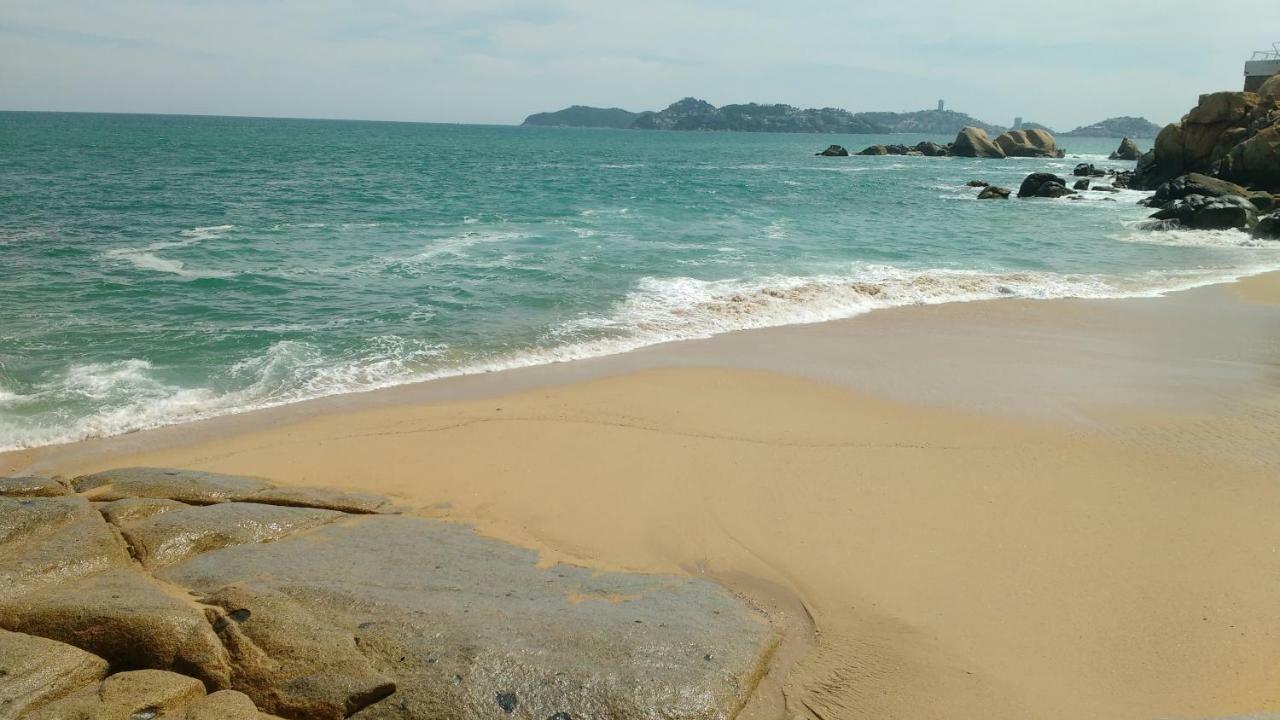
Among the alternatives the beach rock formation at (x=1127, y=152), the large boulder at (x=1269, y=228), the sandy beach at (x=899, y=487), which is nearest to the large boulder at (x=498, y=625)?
the sandy beach at (x=899, y=487)

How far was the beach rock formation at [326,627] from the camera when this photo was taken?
3996 millimetres

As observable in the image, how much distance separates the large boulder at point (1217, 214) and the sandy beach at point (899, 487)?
661 inches

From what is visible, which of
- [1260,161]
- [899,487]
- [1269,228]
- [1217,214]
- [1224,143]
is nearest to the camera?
[899,487]

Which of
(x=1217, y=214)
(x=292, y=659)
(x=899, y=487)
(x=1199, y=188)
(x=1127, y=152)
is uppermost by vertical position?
(x=1127, y=152)

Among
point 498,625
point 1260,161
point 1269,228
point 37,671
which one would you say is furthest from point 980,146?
point 37,671

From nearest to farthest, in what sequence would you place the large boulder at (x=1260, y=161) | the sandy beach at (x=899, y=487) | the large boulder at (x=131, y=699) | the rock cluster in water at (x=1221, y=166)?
1. the large boulder at (x=131, y=699)
2. the sandy beach at (x=899, y=487)
3. the rock cluster in water at (x=1221, y=166)
4. the large boulder at (x=1260, y=161)

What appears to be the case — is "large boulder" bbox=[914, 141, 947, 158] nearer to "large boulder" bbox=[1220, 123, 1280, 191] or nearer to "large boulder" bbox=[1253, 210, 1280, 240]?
"large boulder" bbox=[1220, 123, 1280, 191]

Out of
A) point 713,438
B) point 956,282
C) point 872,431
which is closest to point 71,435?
point 713,438

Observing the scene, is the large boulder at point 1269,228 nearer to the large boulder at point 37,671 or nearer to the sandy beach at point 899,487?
the sandy beach at point 899,487

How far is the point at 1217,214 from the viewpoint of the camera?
26.4 m

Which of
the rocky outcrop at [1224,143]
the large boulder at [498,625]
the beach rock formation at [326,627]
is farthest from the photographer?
the rocky outcrop at [1224,143]

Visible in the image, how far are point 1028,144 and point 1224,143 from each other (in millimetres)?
43089

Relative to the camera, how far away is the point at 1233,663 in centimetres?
520

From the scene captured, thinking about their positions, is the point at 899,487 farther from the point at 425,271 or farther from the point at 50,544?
the point at 425,271
